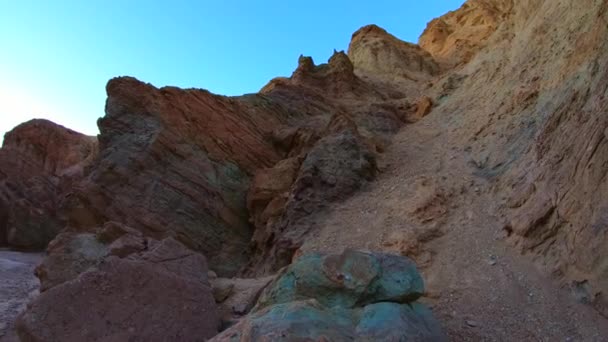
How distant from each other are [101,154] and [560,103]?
37.9ft

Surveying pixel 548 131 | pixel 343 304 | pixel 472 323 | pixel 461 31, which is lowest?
pixel 472 323

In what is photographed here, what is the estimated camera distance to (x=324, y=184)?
11727 millimetres

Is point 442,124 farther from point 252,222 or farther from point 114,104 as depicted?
point 114,104

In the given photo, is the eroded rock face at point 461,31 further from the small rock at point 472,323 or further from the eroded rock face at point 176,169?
the small rock at point 472,323

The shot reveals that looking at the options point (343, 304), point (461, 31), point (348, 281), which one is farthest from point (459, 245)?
point (461, 31)

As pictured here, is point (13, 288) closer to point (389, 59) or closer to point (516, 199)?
point (516, 199)

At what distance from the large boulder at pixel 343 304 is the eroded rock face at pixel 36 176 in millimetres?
17486

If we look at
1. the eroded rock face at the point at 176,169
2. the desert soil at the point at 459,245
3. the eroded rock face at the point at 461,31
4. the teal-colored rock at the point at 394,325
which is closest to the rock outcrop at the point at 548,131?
the desert soil at the point at 459,245

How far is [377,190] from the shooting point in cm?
1134

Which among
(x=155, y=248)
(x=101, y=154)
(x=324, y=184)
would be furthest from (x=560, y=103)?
(x=101, y=154)

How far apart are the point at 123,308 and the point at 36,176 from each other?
68.4 ft

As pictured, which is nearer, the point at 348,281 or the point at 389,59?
the point at 348,281

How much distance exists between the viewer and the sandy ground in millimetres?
8911

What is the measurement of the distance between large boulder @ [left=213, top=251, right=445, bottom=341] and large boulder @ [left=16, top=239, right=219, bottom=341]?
1.53 metres
